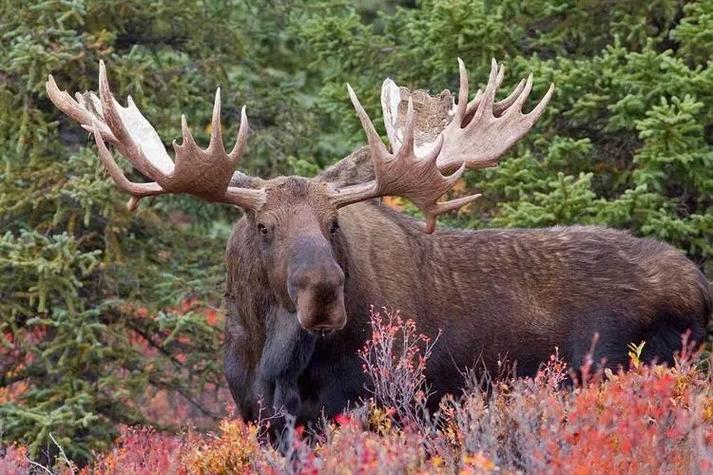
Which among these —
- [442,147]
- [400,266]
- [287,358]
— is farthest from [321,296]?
[442,147]

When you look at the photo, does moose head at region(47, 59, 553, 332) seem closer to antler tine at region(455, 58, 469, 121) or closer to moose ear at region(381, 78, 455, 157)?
antler tine at region(455, 58, 469, 121)

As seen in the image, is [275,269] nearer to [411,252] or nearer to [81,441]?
[411,252]

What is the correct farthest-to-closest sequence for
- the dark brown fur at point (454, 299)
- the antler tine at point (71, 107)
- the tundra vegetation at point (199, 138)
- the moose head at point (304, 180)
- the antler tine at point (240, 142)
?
the tundra vegetation at point (199, 138) → the antler tine at point (71, 107) → the dark brown fur at point (454, 299) → the antler tine at point (240, 142) → the moose head at point (304, 180)

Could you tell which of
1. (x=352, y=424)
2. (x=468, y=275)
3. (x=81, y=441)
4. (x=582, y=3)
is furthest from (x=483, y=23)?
(x=352, y=424)

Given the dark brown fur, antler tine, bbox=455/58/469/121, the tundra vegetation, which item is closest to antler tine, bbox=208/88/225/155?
the dark brown fur

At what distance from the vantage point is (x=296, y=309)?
301 inches

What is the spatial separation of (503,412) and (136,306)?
17.2 ft

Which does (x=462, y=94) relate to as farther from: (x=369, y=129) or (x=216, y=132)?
(x=216, y=132)

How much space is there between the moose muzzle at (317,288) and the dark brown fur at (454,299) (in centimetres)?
33

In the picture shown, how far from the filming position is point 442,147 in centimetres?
846

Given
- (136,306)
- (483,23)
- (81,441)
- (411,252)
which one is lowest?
(81,441)

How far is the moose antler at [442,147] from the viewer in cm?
793

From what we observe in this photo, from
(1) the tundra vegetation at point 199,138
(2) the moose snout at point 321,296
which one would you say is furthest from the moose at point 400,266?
(1) the tundra vegetation at point 199,138

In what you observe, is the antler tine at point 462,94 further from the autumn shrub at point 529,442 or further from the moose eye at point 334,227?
the autumn shrub at point 529,442
